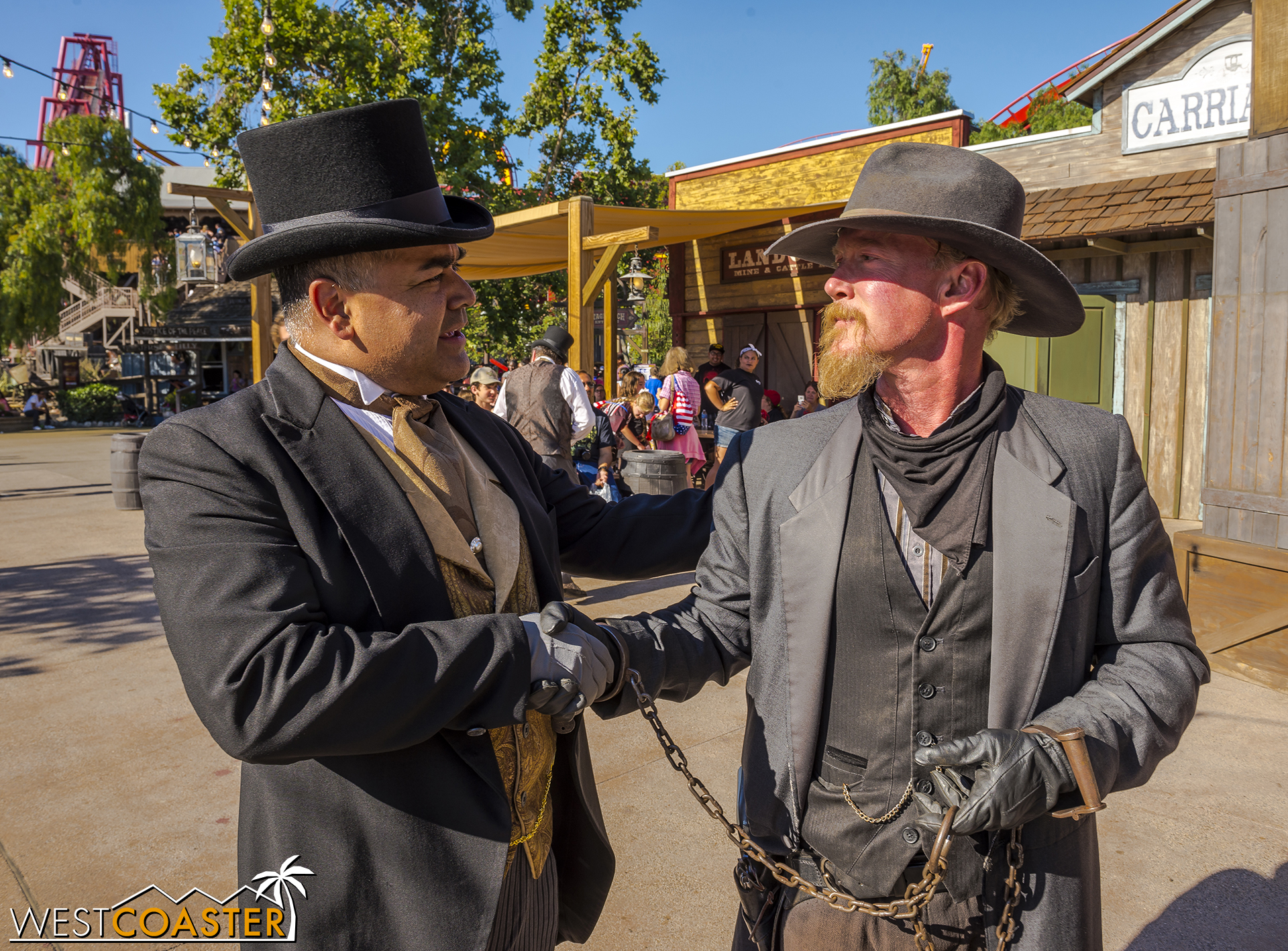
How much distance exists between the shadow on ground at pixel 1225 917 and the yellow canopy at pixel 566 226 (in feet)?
28.8

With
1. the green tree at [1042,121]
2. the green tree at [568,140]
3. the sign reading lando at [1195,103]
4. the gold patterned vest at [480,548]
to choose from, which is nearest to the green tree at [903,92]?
the green tree at [1042,121]

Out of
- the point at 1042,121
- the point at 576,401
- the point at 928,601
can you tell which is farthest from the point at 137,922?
the point at 1042,121

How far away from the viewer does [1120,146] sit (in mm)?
9055

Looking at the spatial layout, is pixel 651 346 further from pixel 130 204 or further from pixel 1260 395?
pixel 1260 395

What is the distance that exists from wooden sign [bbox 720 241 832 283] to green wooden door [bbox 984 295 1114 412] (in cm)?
437

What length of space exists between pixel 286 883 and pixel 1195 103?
10020mm

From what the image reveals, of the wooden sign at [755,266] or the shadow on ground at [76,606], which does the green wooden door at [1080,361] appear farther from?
the shadow on ground at [76,606]

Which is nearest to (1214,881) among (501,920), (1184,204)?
(501,920)

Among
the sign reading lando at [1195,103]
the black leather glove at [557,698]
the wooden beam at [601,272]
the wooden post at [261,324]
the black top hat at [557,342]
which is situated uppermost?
the sign reading lando at [1195,103]

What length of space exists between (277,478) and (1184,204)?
8.45 m

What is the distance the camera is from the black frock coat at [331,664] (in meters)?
1.36

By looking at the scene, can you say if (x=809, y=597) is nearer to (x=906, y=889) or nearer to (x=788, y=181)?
(x=906, y=889)

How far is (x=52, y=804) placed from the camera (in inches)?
138

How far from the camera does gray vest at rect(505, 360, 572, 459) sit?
6.60 metres
